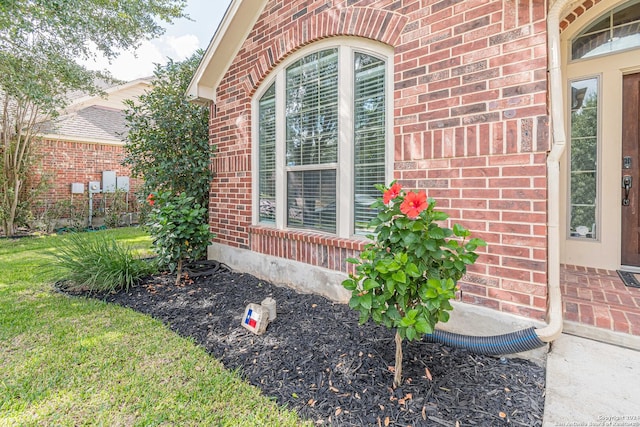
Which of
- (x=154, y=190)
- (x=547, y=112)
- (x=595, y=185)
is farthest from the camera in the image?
(x=154, y=190)

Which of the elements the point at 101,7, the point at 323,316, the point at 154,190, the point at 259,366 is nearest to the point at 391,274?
the point at 259,366

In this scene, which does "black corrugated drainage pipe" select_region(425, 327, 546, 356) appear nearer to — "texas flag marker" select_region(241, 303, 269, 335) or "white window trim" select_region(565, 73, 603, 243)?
"texas flag marker" select_region(241, 303, 269, 335)

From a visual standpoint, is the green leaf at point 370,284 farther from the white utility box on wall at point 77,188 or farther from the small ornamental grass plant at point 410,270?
the white utility box on wall at point 77,188

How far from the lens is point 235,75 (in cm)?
456

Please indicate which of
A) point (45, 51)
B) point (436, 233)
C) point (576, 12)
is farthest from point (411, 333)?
point (45, 51)

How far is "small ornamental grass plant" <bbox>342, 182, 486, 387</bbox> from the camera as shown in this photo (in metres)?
1.78

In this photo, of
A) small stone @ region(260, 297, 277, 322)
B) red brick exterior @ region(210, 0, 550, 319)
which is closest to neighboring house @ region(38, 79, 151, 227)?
small stone @ region(260, 297, 277, 322)

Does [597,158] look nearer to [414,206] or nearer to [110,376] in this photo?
[414,206]

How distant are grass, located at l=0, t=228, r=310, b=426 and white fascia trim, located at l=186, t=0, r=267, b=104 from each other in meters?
3.15

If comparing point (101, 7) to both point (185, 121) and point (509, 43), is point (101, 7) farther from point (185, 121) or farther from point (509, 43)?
point (509, 43)

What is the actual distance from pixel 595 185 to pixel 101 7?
9278 millimetres

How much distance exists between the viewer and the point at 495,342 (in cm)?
224

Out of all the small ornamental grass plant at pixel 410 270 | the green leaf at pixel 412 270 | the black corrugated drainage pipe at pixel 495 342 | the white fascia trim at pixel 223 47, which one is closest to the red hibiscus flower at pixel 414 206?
the small ornamental grass plant at pixel 410 270

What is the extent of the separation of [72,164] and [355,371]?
11584 millimetres
